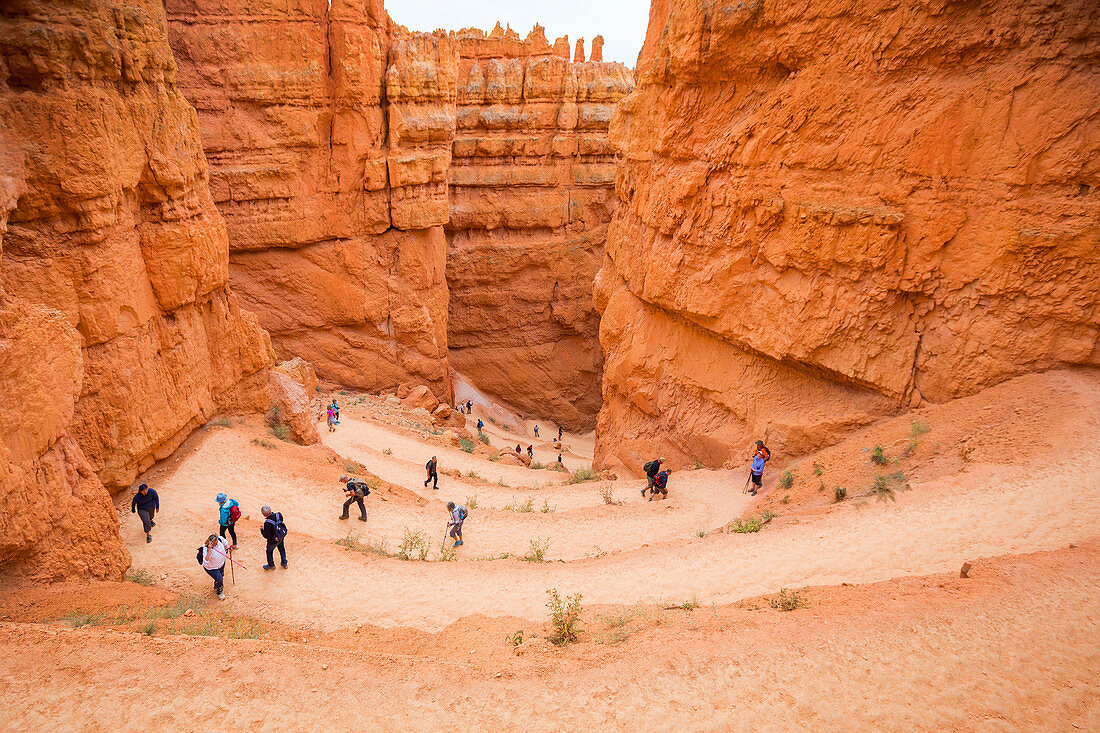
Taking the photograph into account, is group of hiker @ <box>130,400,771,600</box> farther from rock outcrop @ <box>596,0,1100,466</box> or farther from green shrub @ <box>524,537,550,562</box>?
rock outcrop @ <box>596,0,1100,466</box>

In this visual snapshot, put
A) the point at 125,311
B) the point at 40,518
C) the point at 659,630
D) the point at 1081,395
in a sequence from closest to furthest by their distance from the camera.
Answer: the point at 659,630 < the point at 40,518 < the point at 1081,395 < the point at 125,311

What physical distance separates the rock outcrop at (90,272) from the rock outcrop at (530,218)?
17185 millimetres

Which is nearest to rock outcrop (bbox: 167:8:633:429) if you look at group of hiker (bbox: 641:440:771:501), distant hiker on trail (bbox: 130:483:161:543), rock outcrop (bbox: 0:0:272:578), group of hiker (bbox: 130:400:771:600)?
rock outcrop (bbox: 0:0:272:578)

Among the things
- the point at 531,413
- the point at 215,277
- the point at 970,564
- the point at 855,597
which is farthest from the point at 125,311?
the point at 531,413

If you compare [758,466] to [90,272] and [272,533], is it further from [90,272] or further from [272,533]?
[90,272]

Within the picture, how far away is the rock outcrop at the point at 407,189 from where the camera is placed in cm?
1866

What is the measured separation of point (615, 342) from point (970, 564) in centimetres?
1131

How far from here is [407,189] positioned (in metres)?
21.6

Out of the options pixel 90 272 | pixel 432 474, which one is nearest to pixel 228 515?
pixel 90 272

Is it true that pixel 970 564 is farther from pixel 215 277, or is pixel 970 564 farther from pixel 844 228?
pixel 215 277

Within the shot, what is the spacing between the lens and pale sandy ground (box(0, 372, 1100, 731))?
5176 millimetres

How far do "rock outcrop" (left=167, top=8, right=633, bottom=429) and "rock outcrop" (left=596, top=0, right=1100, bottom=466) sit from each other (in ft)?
30.4

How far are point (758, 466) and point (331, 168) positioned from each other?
15892 mm

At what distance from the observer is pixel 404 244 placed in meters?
22.3
